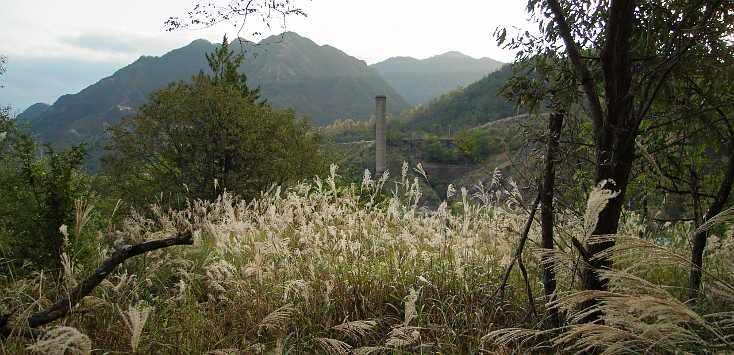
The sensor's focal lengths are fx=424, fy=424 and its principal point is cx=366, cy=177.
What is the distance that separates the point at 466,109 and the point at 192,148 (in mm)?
83478

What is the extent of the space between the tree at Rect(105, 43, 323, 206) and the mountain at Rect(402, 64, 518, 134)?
64.2m

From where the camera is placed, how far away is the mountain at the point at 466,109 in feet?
263

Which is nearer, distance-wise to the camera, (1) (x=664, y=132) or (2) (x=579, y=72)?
(2) (x=579, y=72)

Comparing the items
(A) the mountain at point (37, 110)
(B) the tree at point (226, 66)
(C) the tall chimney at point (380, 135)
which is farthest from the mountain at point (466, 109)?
(A) the mountain at point (37, 110)

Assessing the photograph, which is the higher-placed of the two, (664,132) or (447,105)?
(447,105)

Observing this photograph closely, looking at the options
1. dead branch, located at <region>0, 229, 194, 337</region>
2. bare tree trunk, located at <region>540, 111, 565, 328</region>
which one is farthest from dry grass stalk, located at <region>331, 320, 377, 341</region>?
bare tree trunk, located at <region>540, 111, 565, 328</region>

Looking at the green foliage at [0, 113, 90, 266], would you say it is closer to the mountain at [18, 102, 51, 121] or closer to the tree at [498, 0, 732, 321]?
the tree at [498, 0, 732, 321]

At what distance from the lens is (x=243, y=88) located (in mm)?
16969

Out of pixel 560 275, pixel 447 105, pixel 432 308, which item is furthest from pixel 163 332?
pixel 447 105

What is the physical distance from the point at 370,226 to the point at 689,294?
97.4 inches

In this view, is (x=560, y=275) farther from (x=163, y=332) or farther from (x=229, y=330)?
(x=163, y=332)

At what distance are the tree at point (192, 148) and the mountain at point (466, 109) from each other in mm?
64194

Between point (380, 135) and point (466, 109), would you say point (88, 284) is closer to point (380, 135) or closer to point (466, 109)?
point (380, 135)

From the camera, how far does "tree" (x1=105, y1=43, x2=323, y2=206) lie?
9.75 meters
